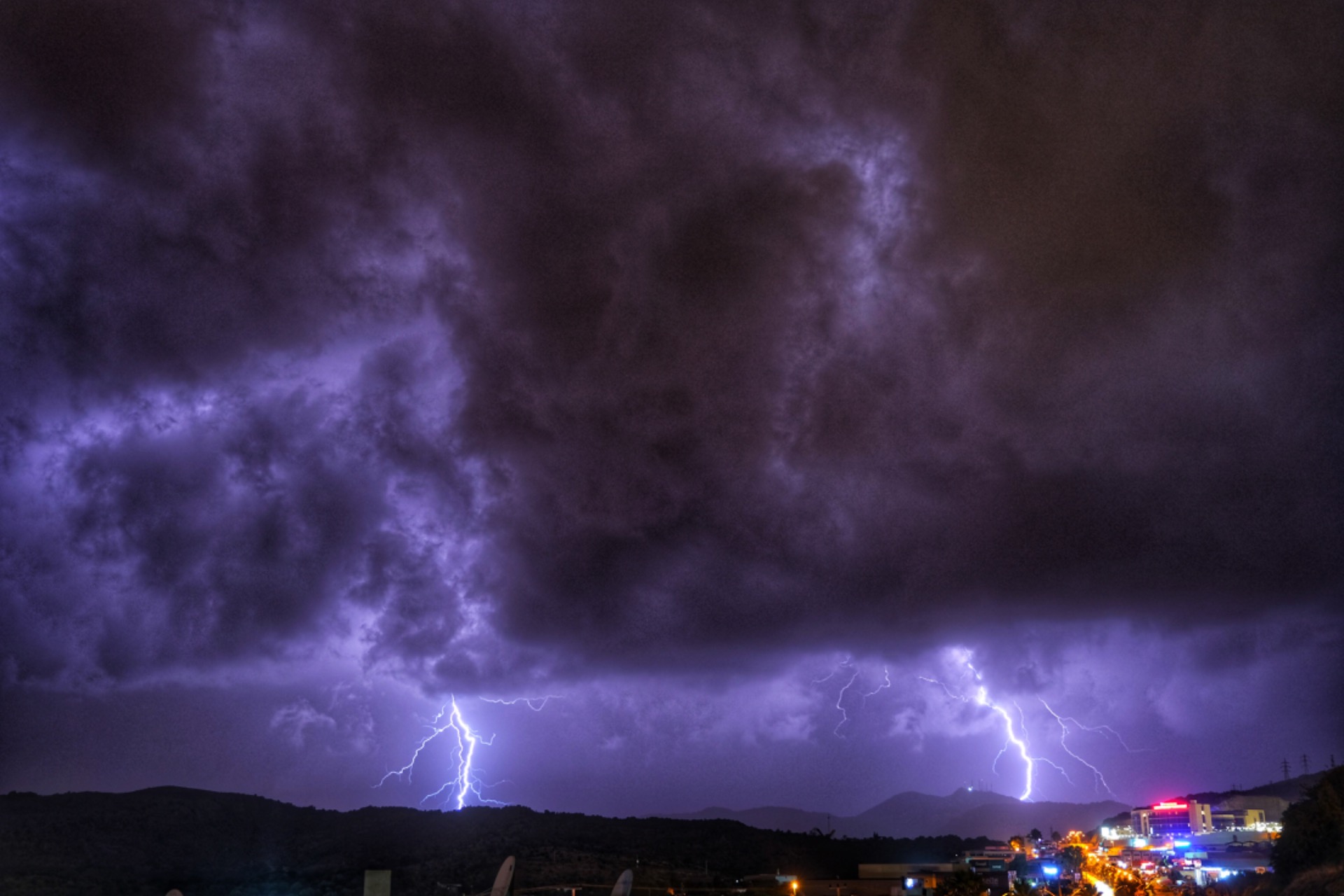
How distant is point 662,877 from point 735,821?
7599 cm

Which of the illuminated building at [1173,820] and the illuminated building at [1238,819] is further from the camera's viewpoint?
the illuminated building at [1173,820]

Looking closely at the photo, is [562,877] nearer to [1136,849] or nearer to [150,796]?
[1136,849]

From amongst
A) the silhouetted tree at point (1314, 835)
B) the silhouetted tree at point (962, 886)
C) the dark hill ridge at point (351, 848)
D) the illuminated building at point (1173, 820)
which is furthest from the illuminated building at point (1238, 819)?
the silhouetted tree at point (962, 886)

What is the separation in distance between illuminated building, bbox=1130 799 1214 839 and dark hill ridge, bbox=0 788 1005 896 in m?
22.3

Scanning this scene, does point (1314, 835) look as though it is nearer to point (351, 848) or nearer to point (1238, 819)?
point (1238, 819)

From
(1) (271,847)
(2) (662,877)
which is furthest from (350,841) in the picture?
(2) (662,877)

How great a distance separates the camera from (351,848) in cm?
13000

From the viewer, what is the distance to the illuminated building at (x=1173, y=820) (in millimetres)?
110938

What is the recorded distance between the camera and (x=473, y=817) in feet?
503

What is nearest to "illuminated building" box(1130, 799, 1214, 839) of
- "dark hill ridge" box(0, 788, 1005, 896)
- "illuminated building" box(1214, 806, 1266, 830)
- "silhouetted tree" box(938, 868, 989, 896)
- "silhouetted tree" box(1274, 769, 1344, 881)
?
"illuminated building" box(1214, 806, 1266, 830)

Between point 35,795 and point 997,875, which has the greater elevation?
point 35,795

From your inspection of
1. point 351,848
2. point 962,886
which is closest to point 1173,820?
point 962,886

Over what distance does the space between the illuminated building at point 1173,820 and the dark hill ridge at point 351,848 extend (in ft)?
73.3

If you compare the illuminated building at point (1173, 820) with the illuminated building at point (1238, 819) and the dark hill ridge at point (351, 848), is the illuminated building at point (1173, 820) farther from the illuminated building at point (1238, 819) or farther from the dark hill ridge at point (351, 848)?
the dark hill ridge at point (351, 848)
